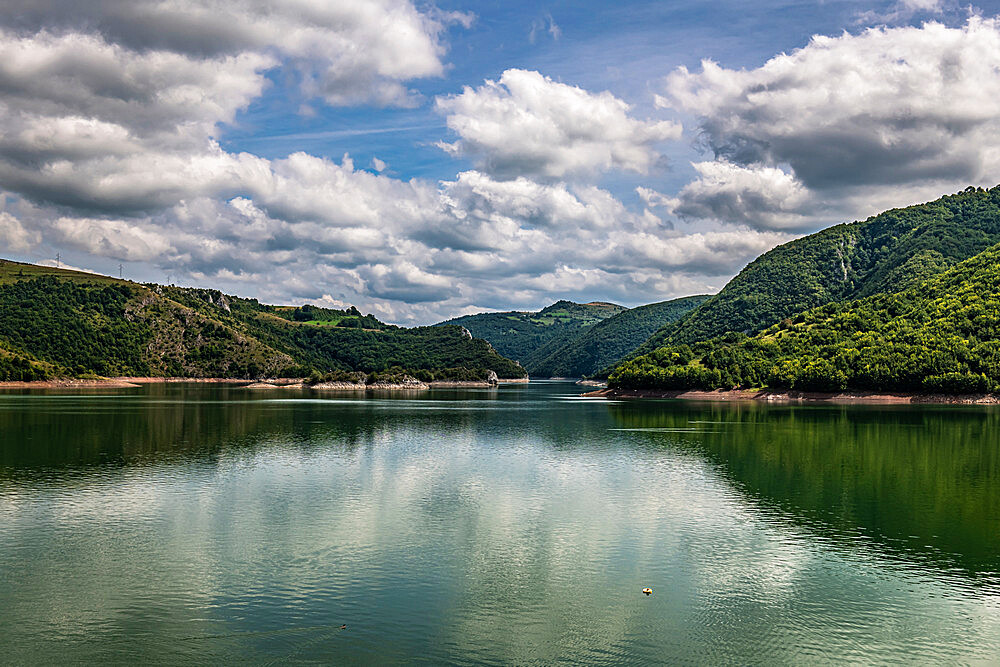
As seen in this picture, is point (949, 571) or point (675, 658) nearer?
point (675, 658)

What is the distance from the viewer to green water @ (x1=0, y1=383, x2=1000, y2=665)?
21.2m

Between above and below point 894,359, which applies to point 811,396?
below

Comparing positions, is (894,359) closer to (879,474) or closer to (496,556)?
(879,474)

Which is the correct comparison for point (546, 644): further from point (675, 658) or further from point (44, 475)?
point (44, 475)

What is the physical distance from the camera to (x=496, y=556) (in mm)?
30453

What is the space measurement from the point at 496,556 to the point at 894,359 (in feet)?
494

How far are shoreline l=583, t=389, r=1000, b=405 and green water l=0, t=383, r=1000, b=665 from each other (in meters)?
90.3

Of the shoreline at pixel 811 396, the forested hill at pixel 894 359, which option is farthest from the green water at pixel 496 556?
the forested hill at pixel 894 359

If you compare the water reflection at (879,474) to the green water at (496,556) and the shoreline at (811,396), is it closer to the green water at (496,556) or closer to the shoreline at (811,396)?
the green water at (496,556)

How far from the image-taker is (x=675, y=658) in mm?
20141

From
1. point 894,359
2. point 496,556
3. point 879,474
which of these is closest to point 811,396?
point 894,359

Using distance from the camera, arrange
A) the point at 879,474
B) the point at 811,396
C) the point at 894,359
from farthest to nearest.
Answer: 1. the point at 811,396
2. the point at 894,359
3. the point at 879,474

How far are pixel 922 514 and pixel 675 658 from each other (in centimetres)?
2632

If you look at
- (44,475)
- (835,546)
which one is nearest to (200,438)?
(44,475)
